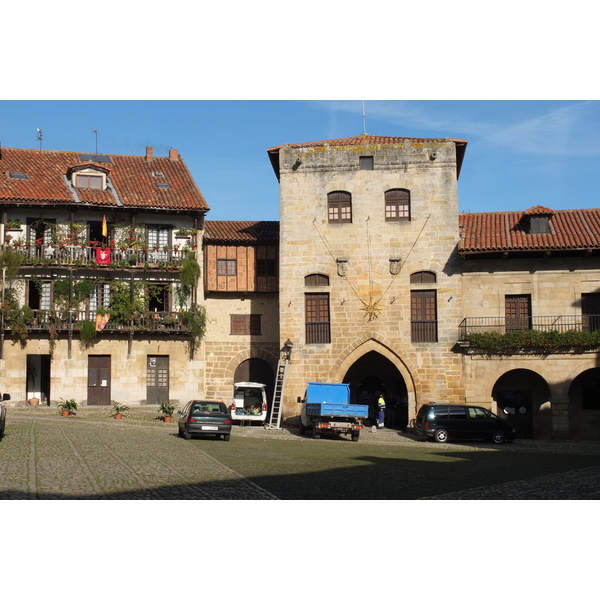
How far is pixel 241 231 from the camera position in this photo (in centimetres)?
4034

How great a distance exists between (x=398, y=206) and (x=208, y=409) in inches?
534

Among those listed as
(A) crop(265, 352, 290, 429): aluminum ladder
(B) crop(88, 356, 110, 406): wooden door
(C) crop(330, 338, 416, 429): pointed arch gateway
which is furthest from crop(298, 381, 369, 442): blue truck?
(B) crop(88, 356, 110, 406): wooden door

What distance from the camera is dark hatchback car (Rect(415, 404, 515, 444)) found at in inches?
1218

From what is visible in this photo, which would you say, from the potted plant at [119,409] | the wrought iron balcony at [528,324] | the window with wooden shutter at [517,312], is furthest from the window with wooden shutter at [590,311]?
the potted plant at [119,409]

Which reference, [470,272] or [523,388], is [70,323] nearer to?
[470,272]

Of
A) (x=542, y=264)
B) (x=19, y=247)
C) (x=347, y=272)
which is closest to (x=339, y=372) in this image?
A: (x=347, y=272)

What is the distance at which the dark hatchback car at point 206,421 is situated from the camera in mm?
26578

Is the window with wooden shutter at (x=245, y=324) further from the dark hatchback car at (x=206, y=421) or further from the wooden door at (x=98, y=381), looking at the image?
the dark hatchback car at (x=206, y=421)

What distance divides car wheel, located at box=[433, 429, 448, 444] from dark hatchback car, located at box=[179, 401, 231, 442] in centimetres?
824

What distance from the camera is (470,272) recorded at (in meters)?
35.4

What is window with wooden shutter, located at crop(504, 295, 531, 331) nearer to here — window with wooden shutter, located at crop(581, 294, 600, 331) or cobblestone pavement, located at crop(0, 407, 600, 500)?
window with wooden shutter, located at crop(581, 294, 600, 331)

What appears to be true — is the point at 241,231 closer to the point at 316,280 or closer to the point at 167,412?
the point at 316,280

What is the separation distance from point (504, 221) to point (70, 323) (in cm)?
1975

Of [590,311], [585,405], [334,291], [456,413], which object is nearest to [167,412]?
[334,291]
